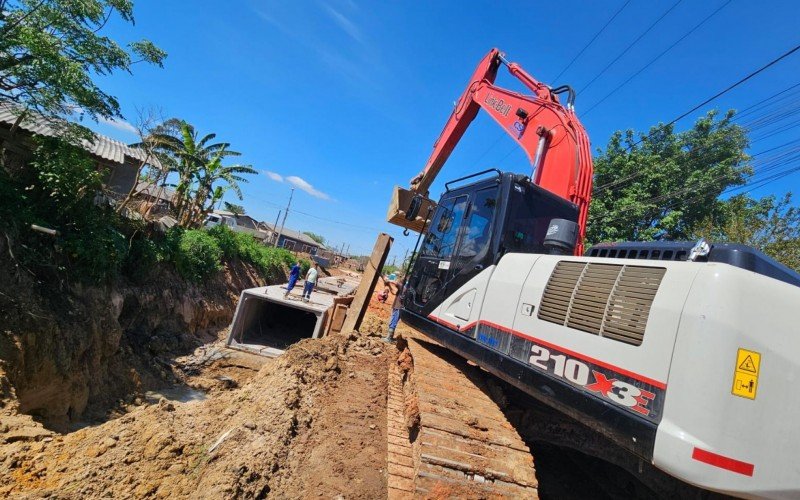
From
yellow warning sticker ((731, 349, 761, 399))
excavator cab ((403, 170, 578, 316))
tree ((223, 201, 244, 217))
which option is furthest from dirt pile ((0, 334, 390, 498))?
tree ((223, 201, 244, 217))

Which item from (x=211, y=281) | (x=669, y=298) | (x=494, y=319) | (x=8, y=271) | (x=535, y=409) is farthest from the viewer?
(x=211, y=281)

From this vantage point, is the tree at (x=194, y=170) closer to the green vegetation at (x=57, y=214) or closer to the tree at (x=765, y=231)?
the green vegetation at (x=57, y=214)

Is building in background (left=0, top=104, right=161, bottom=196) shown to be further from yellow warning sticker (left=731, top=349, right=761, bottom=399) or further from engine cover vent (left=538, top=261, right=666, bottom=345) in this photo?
yellow warning sticker (left=731, top=349, right=761, bottom=399)

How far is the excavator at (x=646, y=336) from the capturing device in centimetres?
209

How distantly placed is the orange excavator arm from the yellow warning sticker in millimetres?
2737

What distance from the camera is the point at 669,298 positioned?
7.82 feet

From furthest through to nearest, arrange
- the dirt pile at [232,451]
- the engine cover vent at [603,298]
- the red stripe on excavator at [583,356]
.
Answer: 1. the dirt pile at [232,451]
2. the engine cover vent at [603,298]
3. the red stripe on excavator at [583,356]

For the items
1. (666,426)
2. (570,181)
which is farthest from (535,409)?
(570,181)

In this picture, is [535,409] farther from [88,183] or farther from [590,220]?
[590,220]

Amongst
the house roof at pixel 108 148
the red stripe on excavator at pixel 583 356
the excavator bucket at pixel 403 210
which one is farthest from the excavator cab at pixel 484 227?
the house roof at pixel 108 148

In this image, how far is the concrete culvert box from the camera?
13875 millimetres

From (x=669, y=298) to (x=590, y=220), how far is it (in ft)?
52.5

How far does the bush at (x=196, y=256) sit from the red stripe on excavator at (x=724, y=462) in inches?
632

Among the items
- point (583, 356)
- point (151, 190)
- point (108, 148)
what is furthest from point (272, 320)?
point (583, 356)
